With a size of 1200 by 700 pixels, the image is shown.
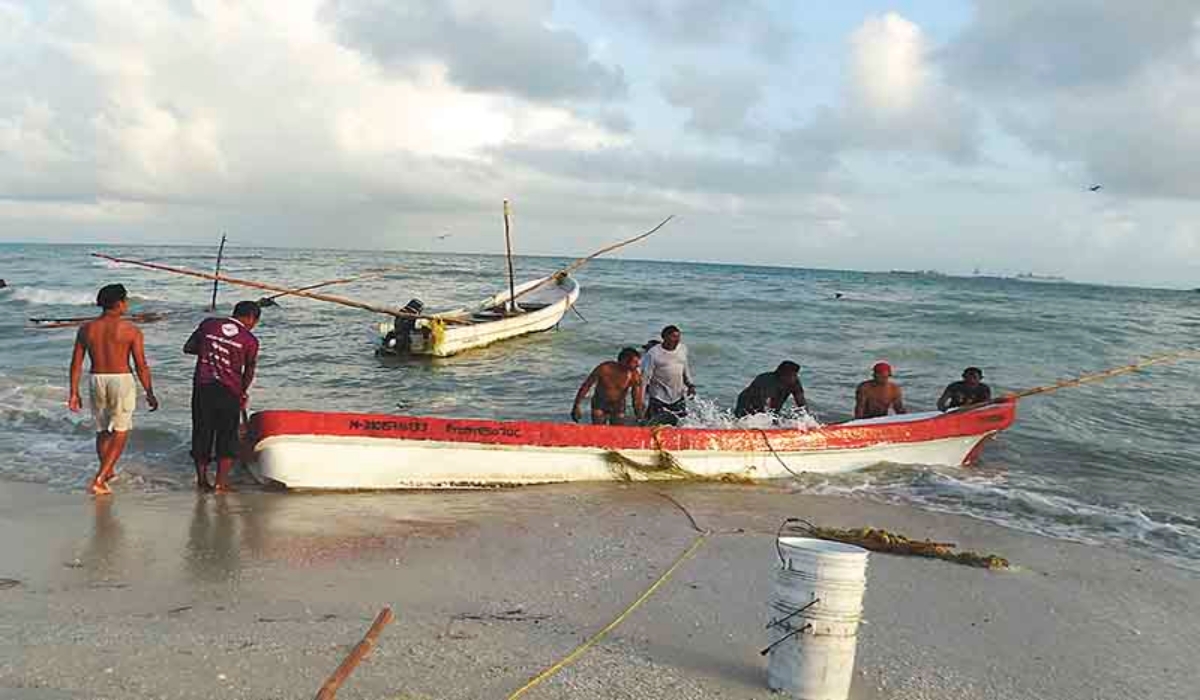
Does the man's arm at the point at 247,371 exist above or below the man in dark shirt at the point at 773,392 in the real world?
above

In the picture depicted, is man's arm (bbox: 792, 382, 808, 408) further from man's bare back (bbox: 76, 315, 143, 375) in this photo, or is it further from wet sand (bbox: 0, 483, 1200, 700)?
man's bare back (bbox: 76, 315, 143, 375)

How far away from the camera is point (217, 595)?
4.22 meters

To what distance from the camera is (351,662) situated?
308 cm

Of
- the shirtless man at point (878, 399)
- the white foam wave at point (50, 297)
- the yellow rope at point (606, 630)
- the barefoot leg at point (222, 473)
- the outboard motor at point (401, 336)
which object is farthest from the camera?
the white foam wave at point (50, 297)

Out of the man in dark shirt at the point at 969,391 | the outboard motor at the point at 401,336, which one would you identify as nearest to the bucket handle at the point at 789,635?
the man in dark shirt at the point at 969,391

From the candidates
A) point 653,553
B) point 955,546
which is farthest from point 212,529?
point 955,546

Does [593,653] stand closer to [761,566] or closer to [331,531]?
[761,566]

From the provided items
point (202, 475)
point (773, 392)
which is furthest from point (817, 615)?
point (773, 392)

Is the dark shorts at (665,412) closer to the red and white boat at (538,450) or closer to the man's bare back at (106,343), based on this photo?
the red and white boat at (538,450)

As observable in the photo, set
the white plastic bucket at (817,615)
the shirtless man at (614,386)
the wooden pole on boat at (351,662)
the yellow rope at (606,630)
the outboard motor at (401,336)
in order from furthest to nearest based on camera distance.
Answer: the outboard motor at (401,336)
the shirtless man at (614,386)
the yellow rope at (606,630)
the white plastic bucket at (817,615)
the wooden pole on boat at (351,662)

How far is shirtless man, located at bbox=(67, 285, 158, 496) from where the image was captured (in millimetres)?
6086

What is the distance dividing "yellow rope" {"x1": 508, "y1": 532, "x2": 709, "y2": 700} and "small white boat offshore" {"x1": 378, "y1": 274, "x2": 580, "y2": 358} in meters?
11.4

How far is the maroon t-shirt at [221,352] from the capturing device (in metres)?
6.35

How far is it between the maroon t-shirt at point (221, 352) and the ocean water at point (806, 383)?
3.57ft
